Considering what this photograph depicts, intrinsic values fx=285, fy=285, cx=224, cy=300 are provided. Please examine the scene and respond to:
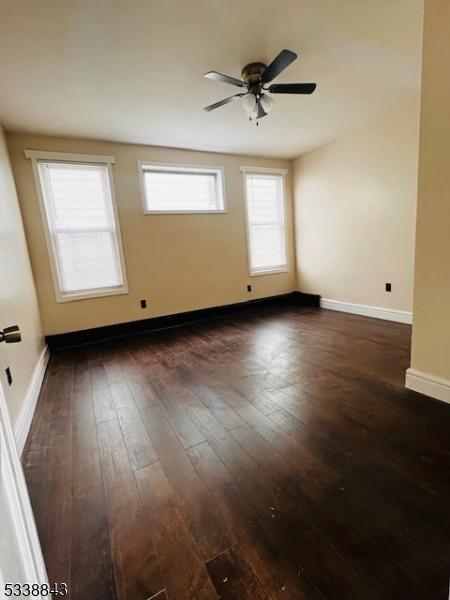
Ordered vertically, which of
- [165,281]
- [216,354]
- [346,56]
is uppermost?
[346,56]

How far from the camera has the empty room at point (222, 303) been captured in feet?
3.59

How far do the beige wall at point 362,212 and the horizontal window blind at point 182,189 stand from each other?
1.60 meters

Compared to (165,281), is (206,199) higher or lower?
higher

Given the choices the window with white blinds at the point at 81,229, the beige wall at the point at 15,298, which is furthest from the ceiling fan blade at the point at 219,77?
the window with white blinds at the point at 81,229

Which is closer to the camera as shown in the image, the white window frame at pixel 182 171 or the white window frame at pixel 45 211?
the white window frame at pixel 45 211

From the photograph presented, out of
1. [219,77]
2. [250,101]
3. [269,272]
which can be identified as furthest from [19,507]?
[269,272]

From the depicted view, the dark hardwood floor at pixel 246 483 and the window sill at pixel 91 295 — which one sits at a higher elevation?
the window sill at pixel 91 295

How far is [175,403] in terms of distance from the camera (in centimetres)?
219

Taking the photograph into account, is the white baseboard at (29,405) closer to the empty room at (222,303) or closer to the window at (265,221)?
the empty room at (222,303)

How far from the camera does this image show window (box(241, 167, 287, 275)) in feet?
16.2

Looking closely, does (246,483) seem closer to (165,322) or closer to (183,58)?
(183,58)

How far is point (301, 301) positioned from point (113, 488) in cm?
455

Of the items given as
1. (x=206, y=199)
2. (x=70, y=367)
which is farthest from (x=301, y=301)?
(x=70, y=367)

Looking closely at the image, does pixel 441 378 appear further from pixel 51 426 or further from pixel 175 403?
pixel 51 426
